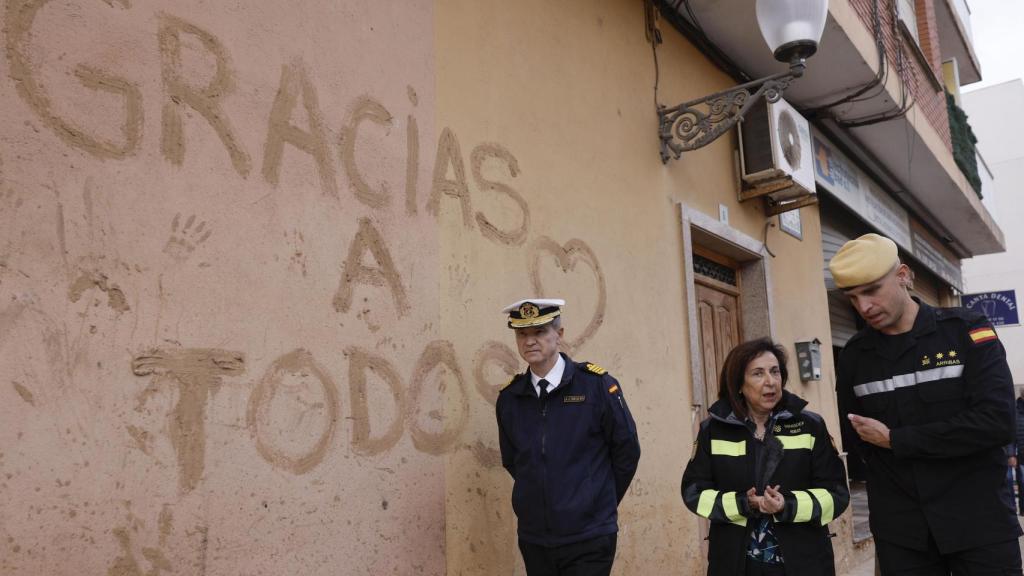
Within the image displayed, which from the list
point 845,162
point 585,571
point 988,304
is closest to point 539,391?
point 585,571

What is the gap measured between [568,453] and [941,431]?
1307mm

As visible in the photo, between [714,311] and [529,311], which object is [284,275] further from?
[714,311]

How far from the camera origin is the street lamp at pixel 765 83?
4.72 meters

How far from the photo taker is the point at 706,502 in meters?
2.99

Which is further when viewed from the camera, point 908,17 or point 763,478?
point 908,17

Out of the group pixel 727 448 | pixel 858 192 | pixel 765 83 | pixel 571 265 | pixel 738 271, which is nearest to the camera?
pixel 727 448

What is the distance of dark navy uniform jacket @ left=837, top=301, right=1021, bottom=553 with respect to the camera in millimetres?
2744

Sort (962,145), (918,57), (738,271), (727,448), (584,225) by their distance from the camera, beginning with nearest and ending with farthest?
(727,448)
(584,225)
(738,271)
(918,57)
(962,145)

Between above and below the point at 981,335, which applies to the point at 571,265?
above

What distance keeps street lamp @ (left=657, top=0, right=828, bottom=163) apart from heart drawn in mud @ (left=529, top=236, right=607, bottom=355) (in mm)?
1262

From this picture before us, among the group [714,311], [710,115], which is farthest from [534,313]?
[714,311]

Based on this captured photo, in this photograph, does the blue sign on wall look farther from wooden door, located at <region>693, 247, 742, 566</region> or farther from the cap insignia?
the cap insignia

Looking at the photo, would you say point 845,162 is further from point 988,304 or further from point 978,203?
point 988,304


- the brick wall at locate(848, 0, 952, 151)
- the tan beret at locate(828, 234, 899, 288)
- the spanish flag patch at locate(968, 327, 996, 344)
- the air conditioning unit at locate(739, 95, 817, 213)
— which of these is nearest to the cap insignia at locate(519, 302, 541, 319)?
the tan beret at locate(828, 234, 899, 288)
